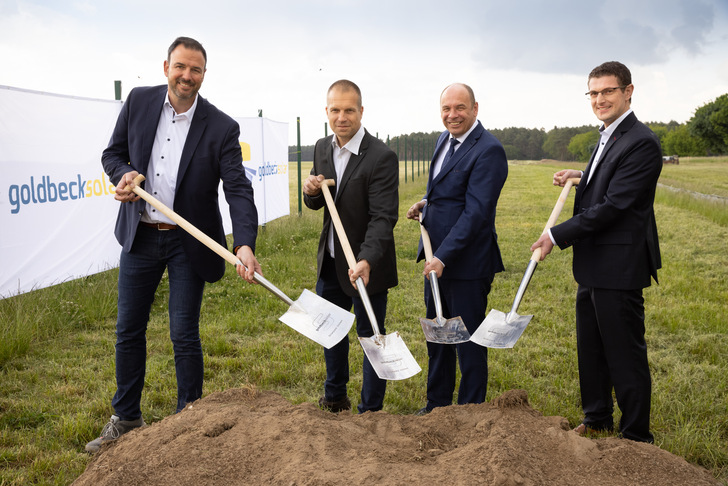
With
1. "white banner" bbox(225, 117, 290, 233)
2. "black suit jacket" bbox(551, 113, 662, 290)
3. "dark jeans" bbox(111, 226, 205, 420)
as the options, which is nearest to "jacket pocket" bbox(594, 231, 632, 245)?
"black suit jacket" bbox(551, 113, 662, 290)

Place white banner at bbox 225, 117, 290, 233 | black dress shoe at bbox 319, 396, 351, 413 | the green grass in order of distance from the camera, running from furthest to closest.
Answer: white banner at bbox 225, 117, 290, 233, black dress shoe at bbox 319, 396, 351, 413, the green grass

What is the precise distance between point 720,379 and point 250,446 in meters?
3.75

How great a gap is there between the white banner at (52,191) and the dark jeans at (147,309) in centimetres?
260

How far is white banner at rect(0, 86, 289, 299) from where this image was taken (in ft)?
17.2

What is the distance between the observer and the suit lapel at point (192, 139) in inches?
127

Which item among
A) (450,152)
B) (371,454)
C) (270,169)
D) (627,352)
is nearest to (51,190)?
(450,152)

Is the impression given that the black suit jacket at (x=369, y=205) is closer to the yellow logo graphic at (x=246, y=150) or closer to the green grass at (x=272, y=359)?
the green grass at (x=272, y=359)

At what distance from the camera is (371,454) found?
233 cm

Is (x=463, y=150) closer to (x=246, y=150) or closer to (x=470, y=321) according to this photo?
(x=470, y=321)

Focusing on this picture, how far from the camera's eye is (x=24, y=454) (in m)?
3.18

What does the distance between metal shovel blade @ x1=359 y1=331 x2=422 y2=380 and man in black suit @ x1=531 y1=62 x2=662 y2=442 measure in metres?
1.00

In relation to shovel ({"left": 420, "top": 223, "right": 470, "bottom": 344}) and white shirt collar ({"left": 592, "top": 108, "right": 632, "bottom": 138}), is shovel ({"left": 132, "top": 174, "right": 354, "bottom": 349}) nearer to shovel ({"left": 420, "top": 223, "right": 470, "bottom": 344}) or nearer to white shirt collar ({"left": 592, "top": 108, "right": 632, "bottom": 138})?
shovel ({"left": 420, "top": 223, "right": 470, "bottom": 344})

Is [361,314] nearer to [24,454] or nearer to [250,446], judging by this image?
[250,446]

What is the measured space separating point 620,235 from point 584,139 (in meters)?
120
